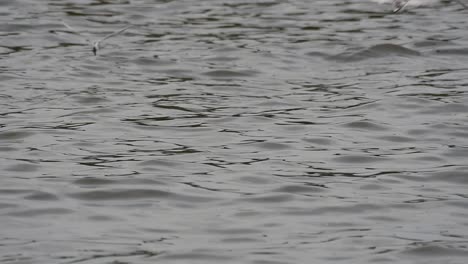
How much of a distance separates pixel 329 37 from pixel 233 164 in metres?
4.43

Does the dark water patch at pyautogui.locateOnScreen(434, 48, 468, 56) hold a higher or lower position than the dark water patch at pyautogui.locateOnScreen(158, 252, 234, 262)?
lower

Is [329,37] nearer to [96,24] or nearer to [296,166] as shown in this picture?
[96,24]

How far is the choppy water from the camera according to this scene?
5773 mm

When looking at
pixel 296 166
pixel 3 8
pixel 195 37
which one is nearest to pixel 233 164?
pixel 296 166

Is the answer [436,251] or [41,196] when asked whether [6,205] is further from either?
[436,251]

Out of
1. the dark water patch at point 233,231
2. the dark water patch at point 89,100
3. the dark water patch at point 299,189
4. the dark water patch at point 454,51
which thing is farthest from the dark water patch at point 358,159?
the dark water patch at point 454,51

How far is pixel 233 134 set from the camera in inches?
312

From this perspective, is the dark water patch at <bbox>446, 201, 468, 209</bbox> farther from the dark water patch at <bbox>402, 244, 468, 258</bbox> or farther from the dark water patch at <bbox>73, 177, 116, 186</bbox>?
the dark water patch at <bbox>73, 177, 116, 186</bbox>

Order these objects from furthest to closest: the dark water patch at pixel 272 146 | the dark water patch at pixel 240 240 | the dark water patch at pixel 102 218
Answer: the dark water patch at pixel 272 146 < the dark water patch at pixel 102 218 < the dark water patch at pixel 240 240

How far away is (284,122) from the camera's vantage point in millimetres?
8297

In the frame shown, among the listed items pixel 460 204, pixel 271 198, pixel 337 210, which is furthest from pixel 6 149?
pixel 460 204

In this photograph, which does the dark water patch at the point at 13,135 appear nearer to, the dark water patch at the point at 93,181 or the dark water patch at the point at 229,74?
the dark water patch at the point at 93,181

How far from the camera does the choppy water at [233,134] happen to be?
5.77 m

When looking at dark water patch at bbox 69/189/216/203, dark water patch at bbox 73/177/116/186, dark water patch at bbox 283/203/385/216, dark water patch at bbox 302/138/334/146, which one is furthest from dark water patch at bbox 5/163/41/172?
dark water patch at bbox 302/138/334/146
